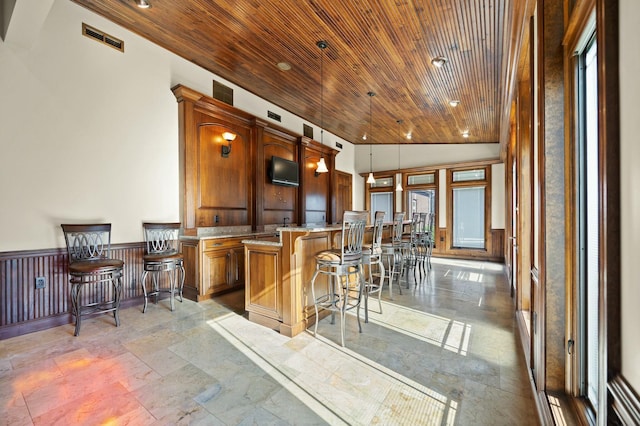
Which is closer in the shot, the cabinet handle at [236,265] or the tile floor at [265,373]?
the tile floor at [265,373]

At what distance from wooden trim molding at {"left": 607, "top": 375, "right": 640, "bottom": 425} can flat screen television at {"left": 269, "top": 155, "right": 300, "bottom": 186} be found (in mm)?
5151

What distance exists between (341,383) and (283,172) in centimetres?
437

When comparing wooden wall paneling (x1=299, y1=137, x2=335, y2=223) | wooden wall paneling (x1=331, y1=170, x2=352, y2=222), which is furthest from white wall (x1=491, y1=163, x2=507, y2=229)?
wooden wall paneling (x1=299, y1=137, x2=335, y2=223)

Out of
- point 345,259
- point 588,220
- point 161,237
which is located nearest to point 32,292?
point 161,237

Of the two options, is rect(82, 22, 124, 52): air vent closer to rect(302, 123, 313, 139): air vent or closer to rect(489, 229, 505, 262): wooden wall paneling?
rect(302, 123, 313, 139): air vent

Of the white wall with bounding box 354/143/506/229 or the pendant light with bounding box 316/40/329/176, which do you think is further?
the white wall with bounding box 354/143/506/229

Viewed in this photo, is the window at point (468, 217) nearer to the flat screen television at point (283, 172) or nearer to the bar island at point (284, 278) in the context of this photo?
the flat screen television at point (283, 172)

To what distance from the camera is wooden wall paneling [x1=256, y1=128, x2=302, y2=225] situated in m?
5.34

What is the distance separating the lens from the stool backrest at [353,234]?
2590 mm

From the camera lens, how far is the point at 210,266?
3.87m

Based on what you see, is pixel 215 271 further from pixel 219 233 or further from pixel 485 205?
pixel 485 205

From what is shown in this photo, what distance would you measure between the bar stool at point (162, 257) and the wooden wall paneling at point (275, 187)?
177 cm

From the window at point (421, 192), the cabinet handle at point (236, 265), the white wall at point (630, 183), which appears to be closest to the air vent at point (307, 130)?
the window at point (421, 192)

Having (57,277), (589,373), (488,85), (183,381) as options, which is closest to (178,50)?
(57,277)
